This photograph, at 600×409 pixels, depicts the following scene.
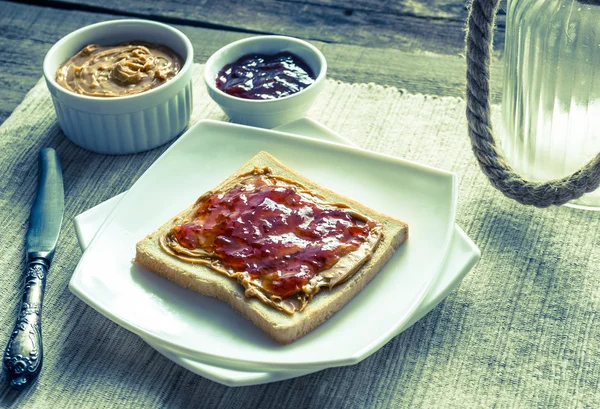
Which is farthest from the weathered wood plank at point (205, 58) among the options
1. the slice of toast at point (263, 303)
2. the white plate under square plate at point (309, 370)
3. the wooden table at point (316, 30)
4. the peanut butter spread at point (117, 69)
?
the slice of toast at point (263, 303)

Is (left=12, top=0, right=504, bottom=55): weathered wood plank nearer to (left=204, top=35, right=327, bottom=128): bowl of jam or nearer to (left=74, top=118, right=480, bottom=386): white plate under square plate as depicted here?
(left=204, top=35, right=327, bottom=128): bowl of jam

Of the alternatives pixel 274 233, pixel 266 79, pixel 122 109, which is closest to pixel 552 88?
pixel 274 233

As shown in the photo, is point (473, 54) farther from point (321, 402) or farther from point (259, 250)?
point (321, 402)

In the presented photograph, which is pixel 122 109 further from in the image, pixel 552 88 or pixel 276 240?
pixel 552 88

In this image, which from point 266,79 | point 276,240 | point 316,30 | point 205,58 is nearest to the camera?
point 276,240

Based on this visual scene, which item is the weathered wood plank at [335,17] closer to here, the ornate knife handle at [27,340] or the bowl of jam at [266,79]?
the bowl of jam at [266,79]

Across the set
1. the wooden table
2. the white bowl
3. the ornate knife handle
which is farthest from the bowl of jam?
the ornate knife handle
